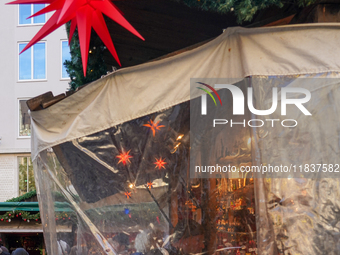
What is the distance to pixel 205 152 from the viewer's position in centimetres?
265

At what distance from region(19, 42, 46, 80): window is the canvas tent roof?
602 inches

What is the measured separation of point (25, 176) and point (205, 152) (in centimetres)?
1598

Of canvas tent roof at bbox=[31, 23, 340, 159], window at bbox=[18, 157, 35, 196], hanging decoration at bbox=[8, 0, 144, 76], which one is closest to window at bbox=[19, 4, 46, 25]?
window at bbox=[18, 157, 35, 196]

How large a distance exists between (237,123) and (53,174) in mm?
1691

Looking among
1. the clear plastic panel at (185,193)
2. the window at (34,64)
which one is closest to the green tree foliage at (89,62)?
the clear plastic panel at (185,193)

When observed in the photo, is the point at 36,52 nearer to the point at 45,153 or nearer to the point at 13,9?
the point at 13,9

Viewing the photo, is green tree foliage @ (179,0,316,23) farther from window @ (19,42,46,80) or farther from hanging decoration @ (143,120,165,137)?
window @ (19,42,46,80)

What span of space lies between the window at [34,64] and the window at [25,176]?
4.22 m

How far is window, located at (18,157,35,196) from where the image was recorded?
16.6 metres

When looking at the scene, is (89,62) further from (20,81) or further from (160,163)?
(20,81)

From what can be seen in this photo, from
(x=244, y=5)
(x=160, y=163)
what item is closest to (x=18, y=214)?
(x=160, y=163)

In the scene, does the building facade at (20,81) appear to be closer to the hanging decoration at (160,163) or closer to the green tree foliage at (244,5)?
the hanging decoration at (160,163)

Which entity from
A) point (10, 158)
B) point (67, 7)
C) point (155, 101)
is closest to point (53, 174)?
point (155, 101)

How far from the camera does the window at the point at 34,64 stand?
17.2 m
